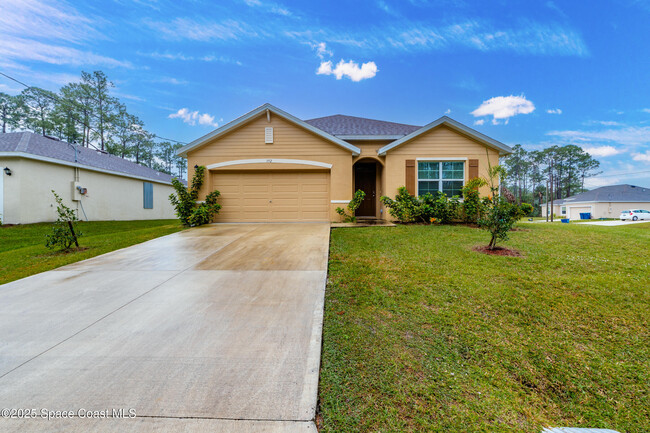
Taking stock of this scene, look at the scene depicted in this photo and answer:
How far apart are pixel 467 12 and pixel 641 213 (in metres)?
33.1

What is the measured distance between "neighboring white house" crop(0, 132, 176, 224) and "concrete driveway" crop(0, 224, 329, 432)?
10074 mm

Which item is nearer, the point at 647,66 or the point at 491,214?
the point at 491,214

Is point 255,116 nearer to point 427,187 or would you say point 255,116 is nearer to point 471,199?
point 427,187

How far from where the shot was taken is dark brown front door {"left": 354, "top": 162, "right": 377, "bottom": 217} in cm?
1212

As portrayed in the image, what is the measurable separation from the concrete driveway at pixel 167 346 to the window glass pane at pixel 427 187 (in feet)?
22.6

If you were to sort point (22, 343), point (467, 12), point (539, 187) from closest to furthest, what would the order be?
point (22, 343), point (467, 12), point (539, 187)

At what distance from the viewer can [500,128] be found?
2273 cm

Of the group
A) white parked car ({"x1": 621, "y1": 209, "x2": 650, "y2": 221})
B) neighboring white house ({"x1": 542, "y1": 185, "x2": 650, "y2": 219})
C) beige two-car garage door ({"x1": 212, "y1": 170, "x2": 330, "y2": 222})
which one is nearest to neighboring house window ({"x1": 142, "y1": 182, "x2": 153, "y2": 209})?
beige two-car garage door ({"x1": 212, "y1": 170, "x2": 330, "y2": 222})

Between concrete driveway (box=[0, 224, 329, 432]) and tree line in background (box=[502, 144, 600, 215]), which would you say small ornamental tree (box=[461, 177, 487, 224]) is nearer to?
concrete driveway (box=[0, 224, 329, 432])

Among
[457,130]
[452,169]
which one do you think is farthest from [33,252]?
[457,130]

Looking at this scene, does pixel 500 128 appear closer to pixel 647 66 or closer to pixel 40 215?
pixel 647 66

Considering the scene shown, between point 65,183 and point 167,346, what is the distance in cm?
1504

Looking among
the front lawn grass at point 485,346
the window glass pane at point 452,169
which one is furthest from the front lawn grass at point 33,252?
the window glass pane at point 452,169

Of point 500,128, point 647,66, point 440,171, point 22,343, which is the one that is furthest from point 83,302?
point 500,128
